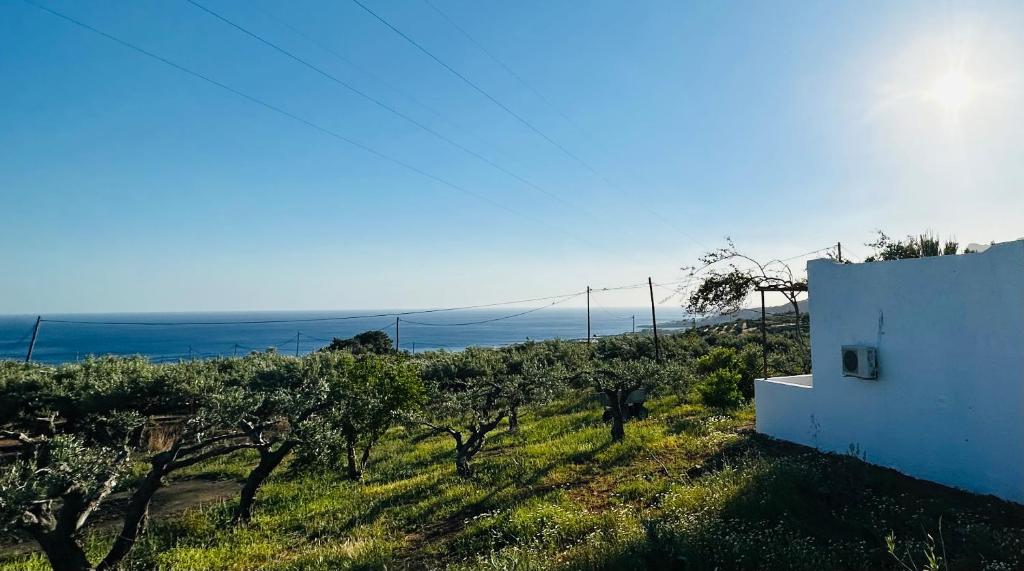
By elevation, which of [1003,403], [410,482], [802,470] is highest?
[1003,403]

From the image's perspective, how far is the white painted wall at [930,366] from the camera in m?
7.40

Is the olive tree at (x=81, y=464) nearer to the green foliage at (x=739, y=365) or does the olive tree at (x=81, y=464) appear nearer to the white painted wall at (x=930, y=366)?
the white painted wall at (x=930, y=366)

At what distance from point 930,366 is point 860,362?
3.62ft

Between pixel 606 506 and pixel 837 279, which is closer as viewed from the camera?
pixel 606 506

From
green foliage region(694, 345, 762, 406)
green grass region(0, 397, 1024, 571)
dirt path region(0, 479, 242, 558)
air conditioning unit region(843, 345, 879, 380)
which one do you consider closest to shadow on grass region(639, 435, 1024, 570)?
green grass region(0, 397, 1024, 571)

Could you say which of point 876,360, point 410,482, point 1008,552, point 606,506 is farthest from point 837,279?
point 410,482

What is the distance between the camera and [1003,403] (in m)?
7.43

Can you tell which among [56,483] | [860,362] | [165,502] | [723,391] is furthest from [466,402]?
[860,362]

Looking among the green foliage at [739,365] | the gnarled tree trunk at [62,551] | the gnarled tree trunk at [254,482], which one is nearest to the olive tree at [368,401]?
the gnarled tree trunk at [254,482]

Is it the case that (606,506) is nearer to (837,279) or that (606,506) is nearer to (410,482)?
(410,482)

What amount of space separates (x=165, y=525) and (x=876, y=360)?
47.2 feet

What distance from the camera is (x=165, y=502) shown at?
1173 cm

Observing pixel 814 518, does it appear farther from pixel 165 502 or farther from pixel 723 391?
pixel 165 502

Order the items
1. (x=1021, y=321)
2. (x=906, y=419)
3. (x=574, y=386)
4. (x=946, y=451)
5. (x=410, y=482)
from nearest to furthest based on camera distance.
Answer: (x=1021, y=321)
(x=946, y=451)
(x=906, y=419)
(x=410, y=482)
(x=574, y=386)
